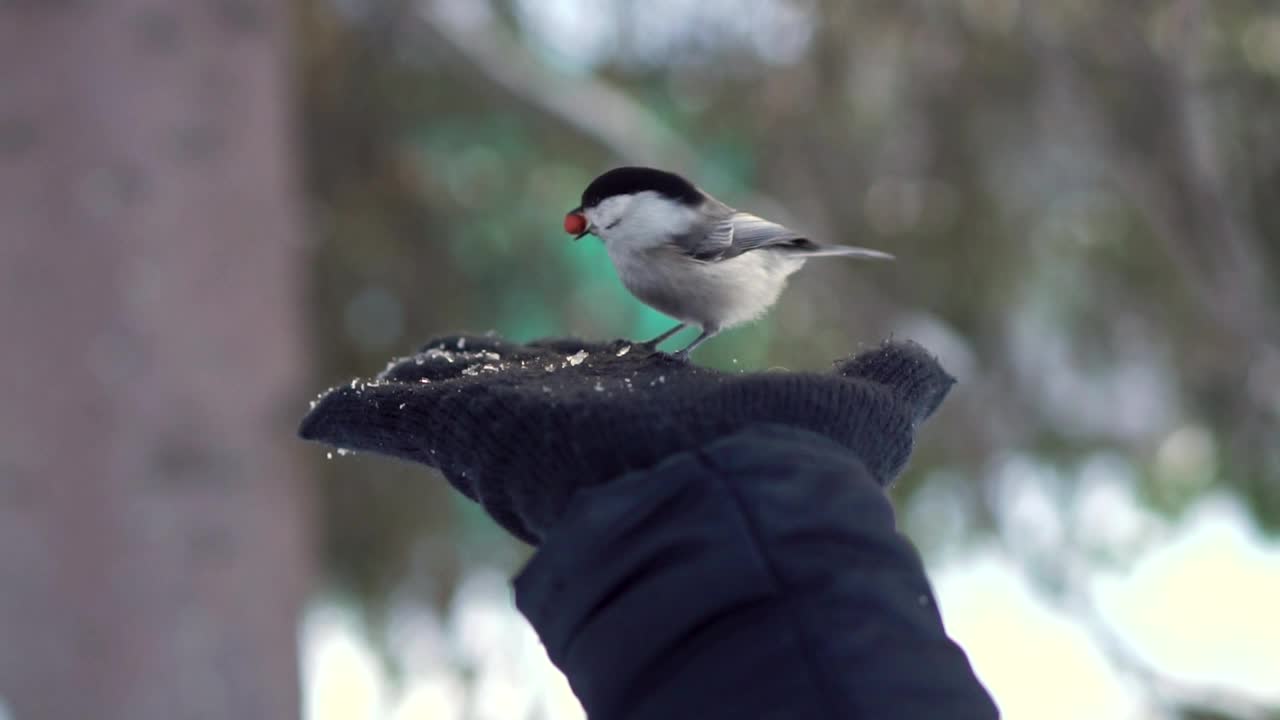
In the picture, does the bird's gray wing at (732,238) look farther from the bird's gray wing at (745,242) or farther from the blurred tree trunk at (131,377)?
the blurred tree trunk at (131,377)

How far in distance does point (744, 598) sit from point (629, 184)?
30.2 inches

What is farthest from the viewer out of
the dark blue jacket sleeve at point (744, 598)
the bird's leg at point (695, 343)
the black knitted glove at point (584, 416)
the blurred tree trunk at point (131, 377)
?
the blurred tree trunk at point (131, 377)

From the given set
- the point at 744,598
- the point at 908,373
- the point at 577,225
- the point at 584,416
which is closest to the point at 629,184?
the point at 577,225

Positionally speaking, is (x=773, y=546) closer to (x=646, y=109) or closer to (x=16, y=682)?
(x=16, y=682)

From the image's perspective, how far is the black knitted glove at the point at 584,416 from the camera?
3.66 ft

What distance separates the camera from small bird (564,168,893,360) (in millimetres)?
1650

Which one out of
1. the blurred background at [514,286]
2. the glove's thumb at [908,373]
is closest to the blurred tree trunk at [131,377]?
the blurred background at [514,286]

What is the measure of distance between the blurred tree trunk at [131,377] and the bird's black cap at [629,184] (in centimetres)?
219

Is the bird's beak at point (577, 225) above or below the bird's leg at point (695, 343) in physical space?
above

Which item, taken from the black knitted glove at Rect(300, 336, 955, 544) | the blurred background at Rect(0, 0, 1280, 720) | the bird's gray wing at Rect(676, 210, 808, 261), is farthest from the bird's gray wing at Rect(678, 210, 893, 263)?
the blurred background at Rect(0, 0, 1280, 720)

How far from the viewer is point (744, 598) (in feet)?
3.31

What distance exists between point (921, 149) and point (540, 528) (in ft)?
11.0

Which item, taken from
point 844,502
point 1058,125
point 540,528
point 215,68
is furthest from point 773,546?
point 1058,125

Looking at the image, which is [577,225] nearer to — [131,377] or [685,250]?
[685,250]
